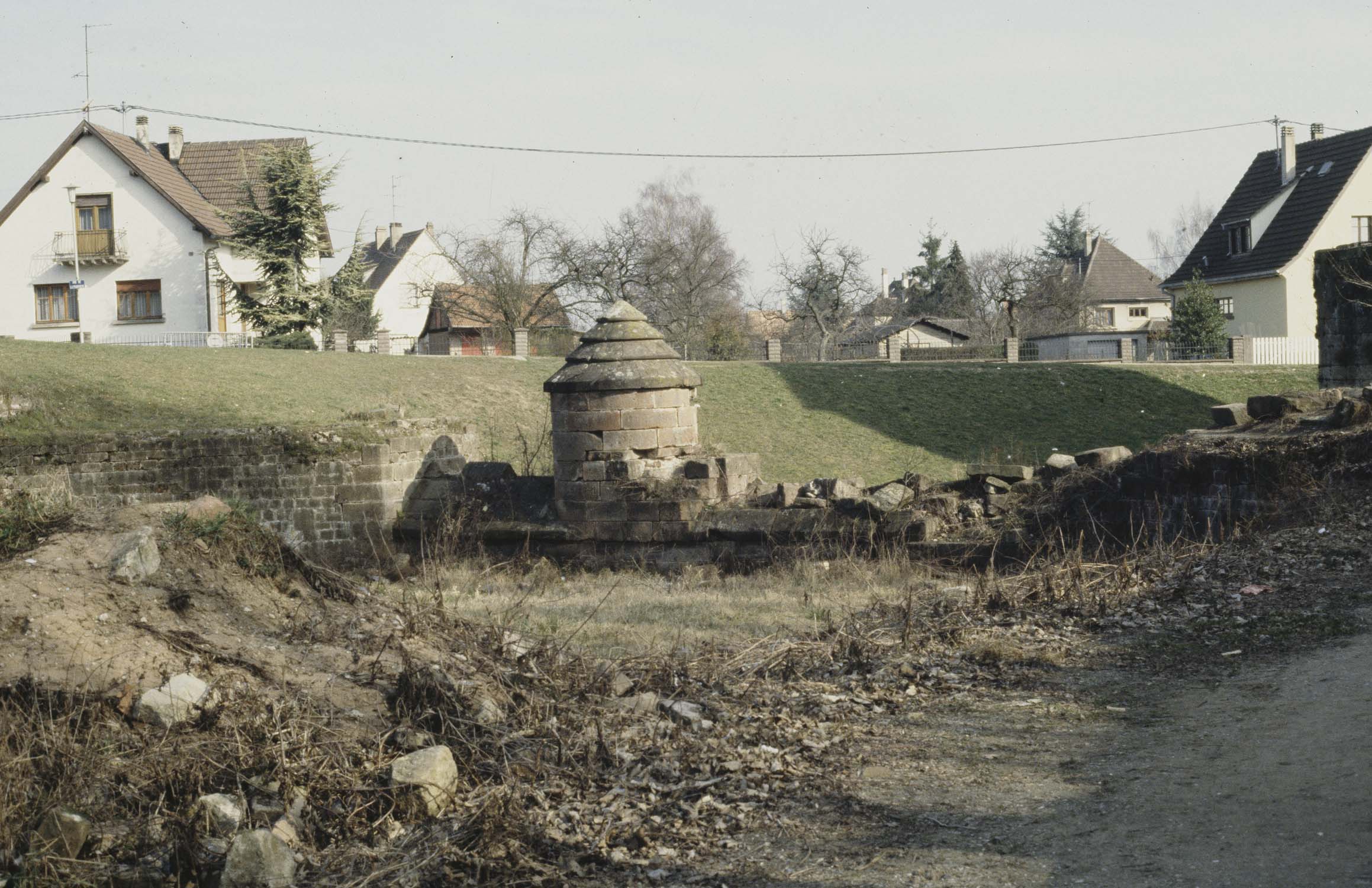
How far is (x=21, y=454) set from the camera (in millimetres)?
14258

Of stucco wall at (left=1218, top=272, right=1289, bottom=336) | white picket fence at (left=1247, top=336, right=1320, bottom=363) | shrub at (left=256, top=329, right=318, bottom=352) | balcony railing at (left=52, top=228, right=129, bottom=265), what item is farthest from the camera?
stucco wall at (left=1218, top=272, right=1289, bottom=336)

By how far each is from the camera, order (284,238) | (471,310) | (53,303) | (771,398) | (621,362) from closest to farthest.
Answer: (621,362)
(771,398)
(284,238)
(53,303)
(471,310)

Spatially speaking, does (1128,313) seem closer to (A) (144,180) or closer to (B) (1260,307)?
(B) (1260,307)

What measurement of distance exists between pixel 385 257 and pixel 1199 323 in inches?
1651

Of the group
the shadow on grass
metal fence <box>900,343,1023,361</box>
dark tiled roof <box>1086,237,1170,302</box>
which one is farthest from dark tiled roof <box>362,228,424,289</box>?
dark tiled roof <box>1086,237,1170,302</box>

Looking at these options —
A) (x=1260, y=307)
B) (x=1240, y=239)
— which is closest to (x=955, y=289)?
(x=1240, y=239)

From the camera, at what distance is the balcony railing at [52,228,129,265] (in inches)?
1606

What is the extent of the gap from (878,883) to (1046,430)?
24.4m

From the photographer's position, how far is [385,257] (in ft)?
208

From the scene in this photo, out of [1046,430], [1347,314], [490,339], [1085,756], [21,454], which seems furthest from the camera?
[490,339]

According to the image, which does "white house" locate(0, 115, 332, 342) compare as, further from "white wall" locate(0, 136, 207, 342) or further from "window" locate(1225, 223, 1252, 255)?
"window" locate(1225, 223, 1252, 255)

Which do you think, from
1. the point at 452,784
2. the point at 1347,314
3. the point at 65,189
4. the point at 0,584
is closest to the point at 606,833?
the point at 452,784

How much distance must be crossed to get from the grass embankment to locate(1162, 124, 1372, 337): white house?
10914mm

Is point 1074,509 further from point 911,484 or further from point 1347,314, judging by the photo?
point 1347,314
